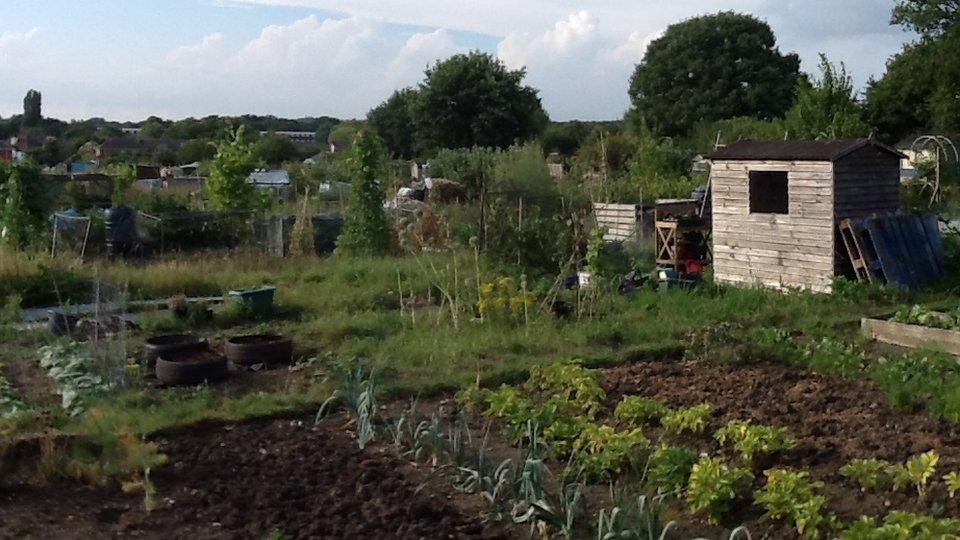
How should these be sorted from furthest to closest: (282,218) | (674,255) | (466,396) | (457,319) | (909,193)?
(909,193), (282,218), (674,255), (457,319), (466,396)

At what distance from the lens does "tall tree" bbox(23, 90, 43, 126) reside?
3268 inches

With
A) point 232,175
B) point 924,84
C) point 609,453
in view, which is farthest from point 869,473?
point 924,84

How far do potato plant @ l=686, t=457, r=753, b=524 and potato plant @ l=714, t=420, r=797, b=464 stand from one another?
0.62 meters

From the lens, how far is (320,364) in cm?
948

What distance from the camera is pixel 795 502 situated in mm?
5055

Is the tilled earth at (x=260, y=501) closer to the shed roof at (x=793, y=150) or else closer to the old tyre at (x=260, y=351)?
the old tyre at (x=260, y=351)

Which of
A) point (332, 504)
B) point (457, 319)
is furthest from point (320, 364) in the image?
point (332, 504)

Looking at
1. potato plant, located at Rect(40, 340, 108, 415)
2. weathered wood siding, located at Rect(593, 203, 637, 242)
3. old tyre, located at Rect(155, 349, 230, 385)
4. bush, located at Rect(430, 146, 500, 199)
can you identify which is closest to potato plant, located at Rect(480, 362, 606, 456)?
old tyre, located at Rect(155, 349, 230, 385)

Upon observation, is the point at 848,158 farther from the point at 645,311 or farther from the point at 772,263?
the point at 645,311

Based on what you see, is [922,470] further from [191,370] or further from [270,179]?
[270,179]

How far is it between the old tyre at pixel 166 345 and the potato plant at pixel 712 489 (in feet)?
18.8

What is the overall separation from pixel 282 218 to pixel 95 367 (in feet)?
28.1

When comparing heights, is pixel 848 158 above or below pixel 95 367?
above

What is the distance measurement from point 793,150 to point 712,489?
27.9ft
